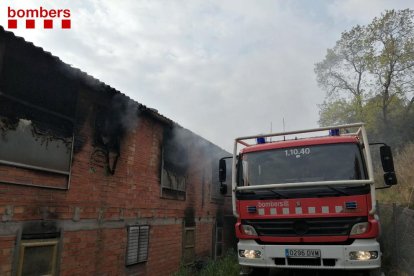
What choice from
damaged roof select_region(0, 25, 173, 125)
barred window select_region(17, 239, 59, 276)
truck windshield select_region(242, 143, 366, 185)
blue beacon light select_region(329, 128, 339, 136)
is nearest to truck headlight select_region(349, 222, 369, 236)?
truck windshield select_region(242, 143, 366, 185)

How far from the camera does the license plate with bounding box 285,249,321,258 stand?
18.2 feet

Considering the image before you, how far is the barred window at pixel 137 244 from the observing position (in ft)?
24.3

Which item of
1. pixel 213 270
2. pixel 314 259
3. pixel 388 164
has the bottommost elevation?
pixel 213 270

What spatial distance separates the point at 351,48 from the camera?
3131 centimetres

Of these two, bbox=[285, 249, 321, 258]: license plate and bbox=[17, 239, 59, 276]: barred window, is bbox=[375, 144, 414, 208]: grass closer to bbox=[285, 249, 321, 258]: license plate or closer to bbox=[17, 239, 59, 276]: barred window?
bbox=[285, 249, 321, 258]: license plate

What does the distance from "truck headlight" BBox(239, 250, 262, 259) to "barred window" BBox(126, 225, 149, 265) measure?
259 cm

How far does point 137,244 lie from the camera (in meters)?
7.69

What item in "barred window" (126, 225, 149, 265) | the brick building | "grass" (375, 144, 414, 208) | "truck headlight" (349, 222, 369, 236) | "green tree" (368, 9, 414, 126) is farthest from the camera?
"green tree" (368, 9, 414, 126)

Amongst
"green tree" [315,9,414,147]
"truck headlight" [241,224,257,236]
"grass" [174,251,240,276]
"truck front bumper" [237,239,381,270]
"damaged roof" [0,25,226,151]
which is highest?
"green tree" [315,9,414,147]

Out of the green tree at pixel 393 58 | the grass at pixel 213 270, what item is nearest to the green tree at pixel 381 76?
the green tree at pixel 393 58

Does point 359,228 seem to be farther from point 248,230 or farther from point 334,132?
point 334,132

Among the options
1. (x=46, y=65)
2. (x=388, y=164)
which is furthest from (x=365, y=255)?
(x=46, y=65)

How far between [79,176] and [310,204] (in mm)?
4085

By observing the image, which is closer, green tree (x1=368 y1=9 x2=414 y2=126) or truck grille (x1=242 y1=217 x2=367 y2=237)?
truck grille (x1=242 y1=217 x2=367 y2=237)
